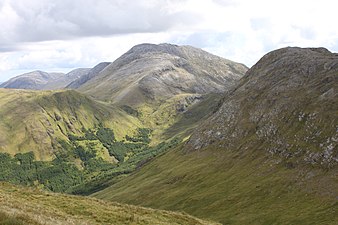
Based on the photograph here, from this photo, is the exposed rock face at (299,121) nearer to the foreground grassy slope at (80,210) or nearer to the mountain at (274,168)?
the mountain at (274,168)

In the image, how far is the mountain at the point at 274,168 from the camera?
4523 inches

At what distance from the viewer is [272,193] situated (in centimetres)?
12762

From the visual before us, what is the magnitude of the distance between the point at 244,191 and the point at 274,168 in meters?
16.6

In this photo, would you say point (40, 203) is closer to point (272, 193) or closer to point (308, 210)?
point (308, 210)

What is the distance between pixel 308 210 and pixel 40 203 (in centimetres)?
8802

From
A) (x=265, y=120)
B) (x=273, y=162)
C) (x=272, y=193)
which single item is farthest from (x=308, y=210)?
(x=265, y=120)

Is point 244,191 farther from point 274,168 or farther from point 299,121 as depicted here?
point 299,121

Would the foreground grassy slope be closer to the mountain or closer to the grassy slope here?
the grassy slope

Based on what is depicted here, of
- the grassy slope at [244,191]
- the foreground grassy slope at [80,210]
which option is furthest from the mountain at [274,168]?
the foreground grassy slope at [80,210]

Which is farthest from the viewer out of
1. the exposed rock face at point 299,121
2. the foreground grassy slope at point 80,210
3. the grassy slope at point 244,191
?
the exposed rock face at point 299,121

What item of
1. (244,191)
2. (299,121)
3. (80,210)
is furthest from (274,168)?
(80,210)

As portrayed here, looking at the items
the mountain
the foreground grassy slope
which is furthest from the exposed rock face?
the foreground grassy slope

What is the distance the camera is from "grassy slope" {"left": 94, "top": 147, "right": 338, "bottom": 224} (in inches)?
4289

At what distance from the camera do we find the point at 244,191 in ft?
452
